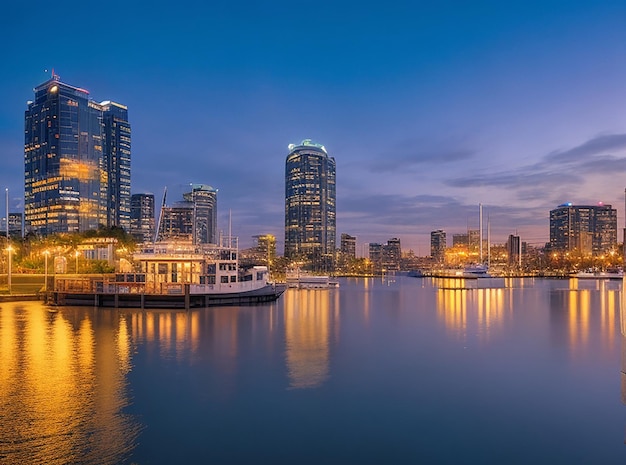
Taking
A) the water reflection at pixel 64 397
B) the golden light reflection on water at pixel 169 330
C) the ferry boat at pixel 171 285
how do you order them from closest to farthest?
the water reflection at pixel 64 397
the golden light reflection on water at pixel 169 330
the ferry boat at pixel 171 285

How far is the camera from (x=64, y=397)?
2378 centimetres

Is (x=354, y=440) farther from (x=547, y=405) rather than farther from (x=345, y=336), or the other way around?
(x=345, y=336)

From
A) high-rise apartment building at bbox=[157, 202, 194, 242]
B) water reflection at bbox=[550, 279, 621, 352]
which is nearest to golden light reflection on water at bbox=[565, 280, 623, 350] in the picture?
water reflection at bbox=[550, 279, 621, 352]

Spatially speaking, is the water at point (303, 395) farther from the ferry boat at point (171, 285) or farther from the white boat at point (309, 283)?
the white boat at point (309, 283)

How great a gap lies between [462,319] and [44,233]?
185761 mm

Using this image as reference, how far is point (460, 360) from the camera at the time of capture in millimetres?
36156

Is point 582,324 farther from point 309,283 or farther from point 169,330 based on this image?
point 309,283

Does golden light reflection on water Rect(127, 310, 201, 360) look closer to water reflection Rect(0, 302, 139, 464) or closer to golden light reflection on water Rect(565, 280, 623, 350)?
water reflection Rect(0, 302, 139, 464)

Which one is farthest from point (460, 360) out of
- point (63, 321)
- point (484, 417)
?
point (63, 321)

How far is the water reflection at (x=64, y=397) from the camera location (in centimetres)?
1781

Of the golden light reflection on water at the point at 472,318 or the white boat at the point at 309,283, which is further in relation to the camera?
the white boat at the point at 309,283

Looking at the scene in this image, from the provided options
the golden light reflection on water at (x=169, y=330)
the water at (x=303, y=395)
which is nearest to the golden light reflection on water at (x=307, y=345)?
the water at (x=303, y=395)

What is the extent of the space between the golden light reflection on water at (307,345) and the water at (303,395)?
199mm

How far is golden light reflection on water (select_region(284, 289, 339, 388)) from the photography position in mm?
29875
